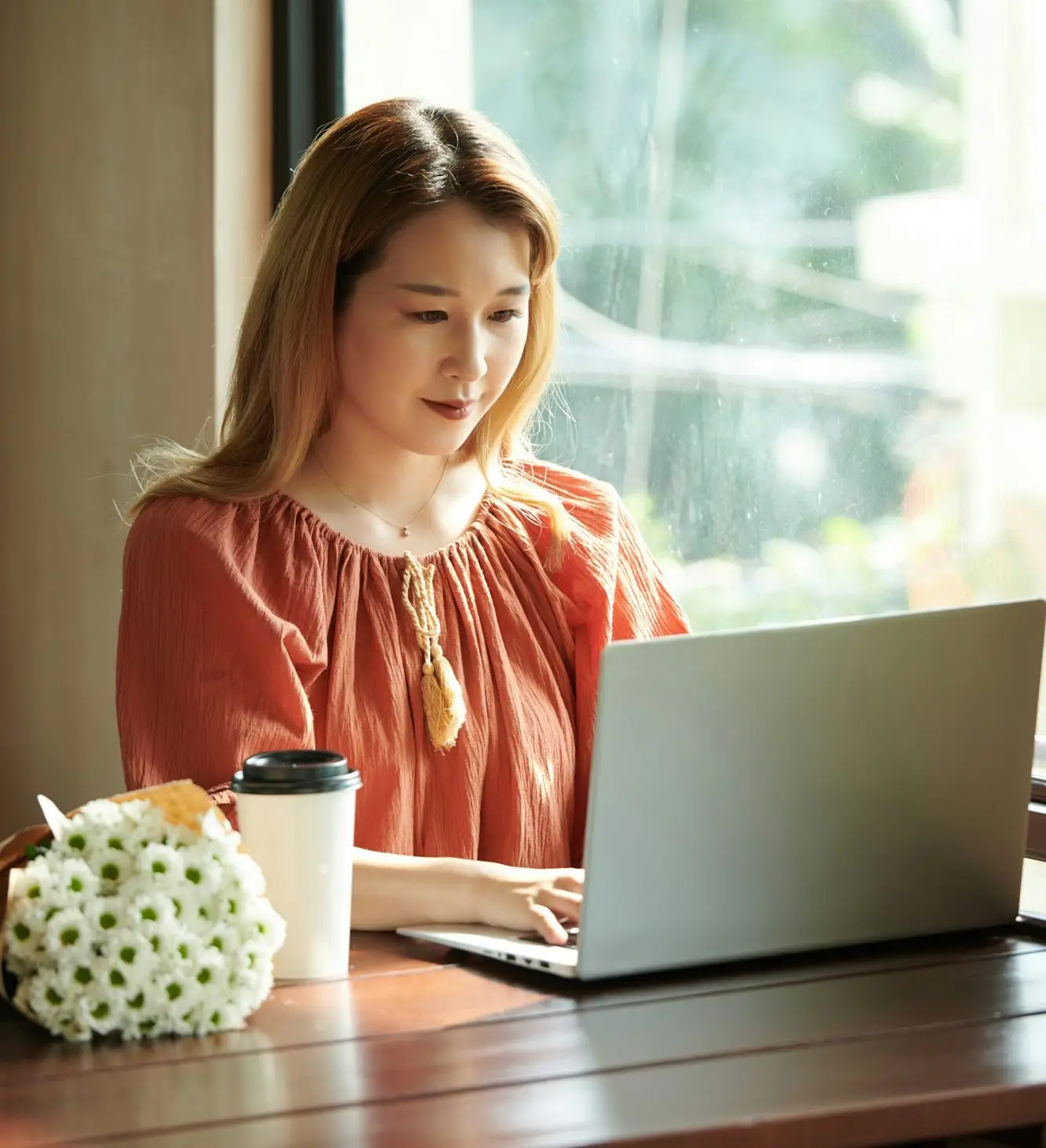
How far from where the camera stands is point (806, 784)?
1.34 m

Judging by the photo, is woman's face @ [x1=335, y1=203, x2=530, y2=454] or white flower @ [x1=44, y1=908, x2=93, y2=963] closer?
white flower @ [x1=44, y1=908, x2=93, y2=963]

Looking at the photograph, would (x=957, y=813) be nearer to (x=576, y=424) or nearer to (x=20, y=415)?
(x=576, y=424)

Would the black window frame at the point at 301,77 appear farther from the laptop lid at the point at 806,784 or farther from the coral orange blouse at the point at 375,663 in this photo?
the laptop lid at the point at 806,784

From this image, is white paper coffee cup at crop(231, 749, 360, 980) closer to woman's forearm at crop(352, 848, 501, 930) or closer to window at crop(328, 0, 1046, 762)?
woman's forearm at crop(352, 848, 501, 930)

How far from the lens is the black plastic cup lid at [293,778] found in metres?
1.33

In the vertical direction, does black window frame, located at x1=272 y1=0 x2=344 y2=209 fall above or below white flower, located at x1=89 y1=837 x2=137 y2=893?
above

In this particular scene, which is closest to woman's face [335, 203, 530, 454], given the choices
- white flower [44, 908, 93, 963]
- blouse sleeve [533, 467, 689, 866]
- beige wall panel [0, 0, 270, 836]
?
blouse sleeve [533, 467, 689, 866]

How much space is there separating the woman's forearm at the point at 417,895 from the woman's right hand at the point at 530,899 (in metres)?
0.01

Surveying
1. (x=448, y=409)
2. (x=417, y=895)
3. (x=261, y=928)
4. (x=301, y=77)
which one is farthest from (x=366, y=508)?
(x=301, y=77)

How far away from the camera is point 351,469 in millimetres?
1937

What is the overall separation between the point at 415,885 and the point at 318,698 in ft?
1.08

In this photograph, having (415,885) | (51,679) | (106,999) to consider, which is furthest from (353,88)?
(106,999)

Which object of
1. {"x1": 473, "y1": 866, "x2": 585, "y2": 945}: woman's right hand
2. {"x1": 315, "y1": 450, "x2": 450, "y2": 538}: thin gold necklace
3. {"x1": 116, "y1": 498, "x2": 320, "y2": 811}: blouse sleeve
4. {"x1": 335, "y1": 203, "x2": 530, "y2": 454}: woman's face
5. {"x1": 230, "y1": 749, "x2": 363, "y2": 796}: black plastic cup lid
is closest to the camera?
{"x1": 230, "y1": 749, "x2": 363, "y2": 796}: black plastic cup lid

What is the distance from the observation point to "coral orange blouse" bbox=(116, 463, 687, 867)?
Result: 1710mm
